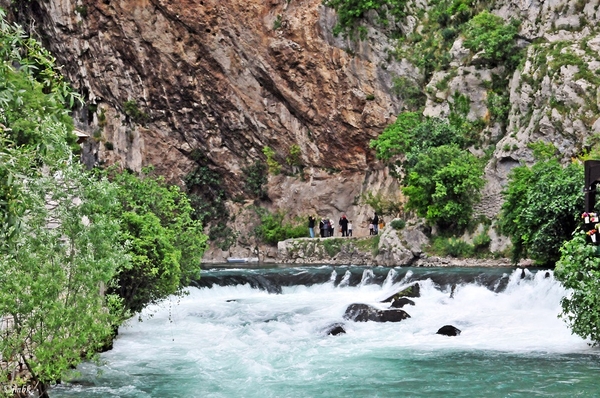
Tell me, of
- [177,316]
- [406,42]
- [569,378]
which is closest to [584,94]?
[406,42]

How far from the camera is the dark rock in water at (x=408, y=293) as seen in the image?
86.4 ft

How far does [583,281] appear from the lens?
16.0 metres

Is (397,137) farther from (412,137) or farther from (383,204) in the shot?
(383,204)

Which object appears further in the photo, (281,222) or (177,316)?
(281,222)

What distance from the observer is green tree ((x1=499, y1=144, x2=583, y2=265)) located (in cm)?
2761

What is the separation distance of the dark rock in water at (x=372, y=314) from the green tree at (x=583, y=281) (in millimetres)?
6832

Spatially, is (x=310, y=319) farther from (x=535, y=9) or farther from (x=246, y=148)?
(x=246, y=148)

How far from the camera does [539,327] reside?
2095 cm

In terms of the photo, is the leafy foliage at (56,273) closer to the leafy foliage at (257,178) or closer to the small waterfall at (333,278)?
the small waterfall at (333,278)

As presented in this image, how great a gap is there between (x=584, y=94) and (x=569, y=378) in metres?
23.4

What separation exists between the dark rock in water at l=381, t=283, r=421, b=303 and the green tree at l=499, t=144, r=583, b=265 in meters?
5.02

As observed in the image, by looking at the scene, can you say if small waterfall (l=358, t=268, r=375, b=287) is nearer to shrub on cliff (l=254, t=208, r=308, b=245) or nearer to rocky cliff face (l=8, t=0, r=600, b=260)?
rocky cliff face (l=8, t=0, r=600, b=260)

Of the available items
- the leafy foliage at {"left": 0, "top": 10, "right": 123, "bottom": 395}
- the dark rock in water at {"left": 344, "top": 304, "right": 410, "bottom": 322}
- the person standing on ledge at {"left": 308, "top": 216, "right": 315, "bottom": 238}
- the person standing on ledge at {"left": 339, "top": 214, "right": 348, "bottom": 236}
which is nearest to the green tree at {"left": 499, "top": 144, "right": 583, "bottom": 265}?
the dark rock in water at {"left": 344, "top": 304, "right": 410, "bottom": 322}

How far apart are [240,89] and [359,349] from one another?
3263cm
